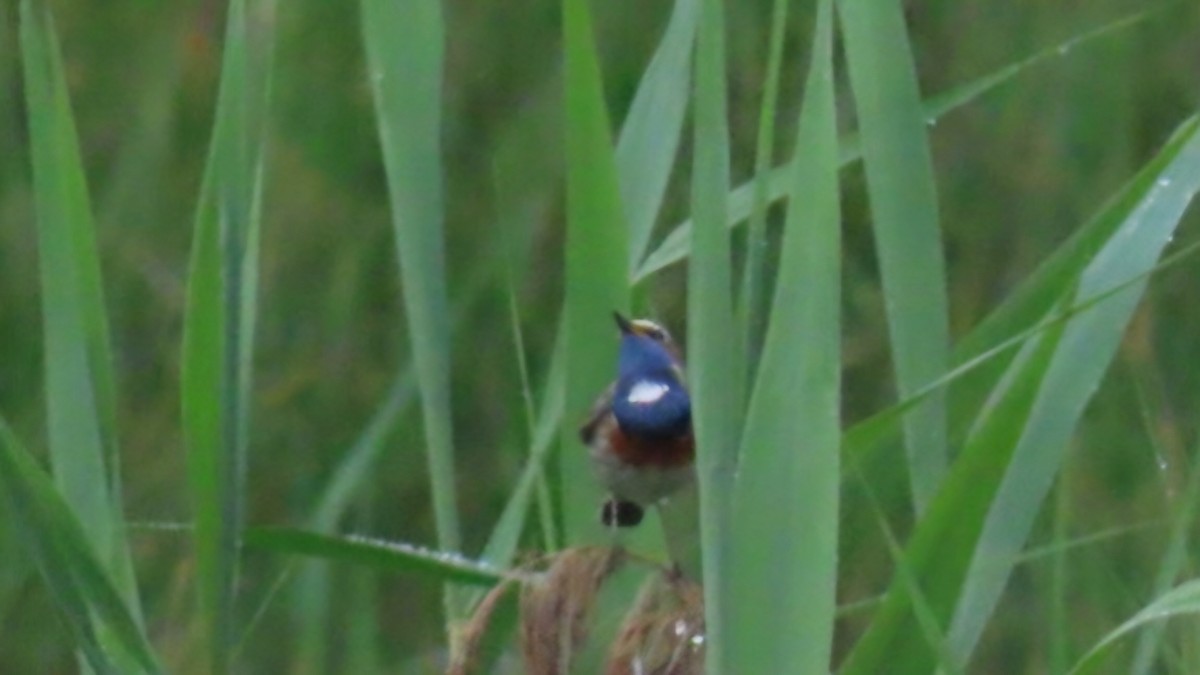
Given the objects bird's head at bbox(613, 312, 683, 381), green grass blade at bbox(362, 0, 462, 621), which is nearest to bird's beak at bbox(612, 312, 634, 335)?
bird's head at bbox(613, 312, 683, 381)

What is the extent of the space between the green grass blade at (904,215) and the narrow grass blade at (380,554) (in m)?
0.23

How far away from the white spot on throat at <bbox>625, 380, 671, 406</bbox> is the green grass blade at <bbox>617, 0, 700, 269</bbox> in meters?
0.08

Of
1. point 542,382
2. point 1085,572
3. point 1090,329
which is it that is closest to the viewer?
point 1090,329

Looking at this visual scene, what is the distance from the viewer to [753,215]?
0.95 m

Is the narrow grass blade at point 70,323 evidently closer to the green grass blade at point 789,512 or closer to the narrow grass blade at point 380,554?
the narrow grass blade at point 380,554

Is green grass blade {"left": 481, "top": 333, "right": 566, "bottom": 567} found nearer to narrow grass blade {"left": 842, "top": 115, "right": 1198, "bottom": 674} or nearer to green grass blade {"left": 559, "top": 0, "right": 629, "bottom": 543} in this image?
green grass blade {"left": 559, "top": 0, "right": 629, "bottom": 543}

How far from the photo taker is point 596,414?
51.1 inches

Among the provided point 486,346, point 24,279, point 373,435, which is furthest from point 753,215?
point 24,279

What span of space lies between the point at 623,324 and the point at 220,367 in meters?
0.24

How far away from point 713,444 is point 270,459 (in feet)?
3.97

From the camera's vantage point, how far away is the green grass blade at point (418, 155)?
3.85 ft

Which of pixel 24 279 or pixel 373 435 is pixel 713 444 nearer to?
pixel 373 435

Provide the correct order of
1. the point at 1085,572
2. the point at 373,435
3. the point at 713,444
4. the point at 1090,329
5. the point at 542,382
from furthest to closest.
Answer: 1. the point at 542,382
2. the point at 1085,572
3. the point at 373,435
4. the point at 1090,329
5. the point at 713,444

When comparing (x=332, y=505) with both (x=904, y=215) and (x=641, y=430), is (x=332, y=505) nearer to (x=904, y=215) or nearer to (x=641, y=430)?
(x=641, y=430)
